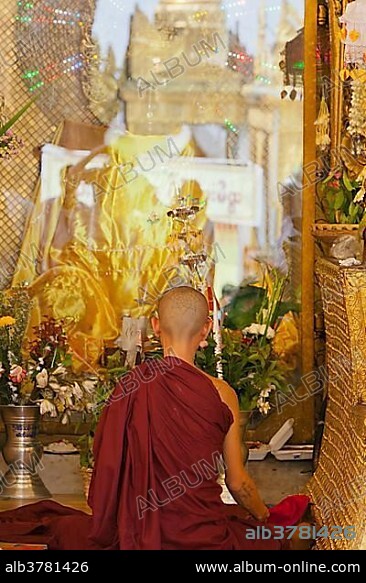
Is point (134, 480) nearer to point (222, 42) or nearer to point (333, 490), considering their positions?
point (333, 490)

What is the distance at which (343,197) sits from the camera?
19.3 ft

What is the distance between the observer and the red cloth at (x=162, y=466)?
4.21 metres

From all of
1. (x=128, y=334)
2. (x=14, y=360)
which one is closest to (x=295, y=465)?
(x=128, y=334)

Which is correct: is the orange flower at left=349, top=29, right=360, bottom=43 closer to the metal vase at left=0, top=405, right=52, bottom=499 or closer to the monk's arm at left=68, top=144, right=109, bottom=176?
the monk's arm at left=68, top=144, right=109, bottom=176

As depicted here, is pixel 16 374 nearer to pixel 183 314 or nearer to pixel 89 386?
pixel 89 386

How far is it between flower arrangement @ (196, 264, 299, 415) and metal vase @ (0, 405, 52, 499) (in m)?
0.86

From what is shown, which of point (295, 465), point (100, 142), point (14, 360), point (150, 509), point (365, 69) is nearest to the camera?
point (150, 509)

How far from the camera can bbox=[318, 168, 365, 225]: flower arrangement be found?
5746 mm

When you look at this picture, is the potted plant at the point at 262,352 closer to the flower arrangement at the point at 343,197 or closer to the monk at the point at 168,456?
the flower arrangement at the point at 343,197

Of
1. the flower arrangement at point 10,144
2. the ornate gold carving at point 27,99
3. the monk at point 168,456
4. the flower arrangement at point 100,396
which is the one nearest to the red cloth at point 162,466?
the monk at point 168,456

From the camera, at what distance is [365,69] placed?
5.58 meters
